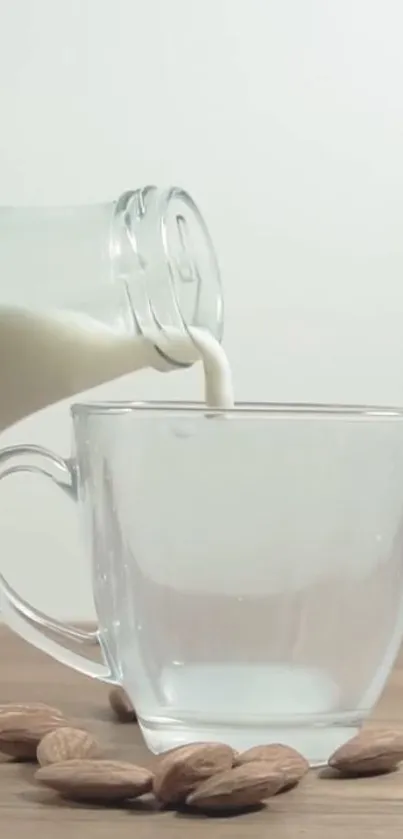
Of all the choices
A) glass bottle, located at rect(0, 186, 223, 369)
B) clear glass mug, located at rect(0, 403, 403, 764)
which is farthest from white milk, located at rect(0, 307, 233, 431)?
clear glass mug, located at rect(0, 403, 403, 764)

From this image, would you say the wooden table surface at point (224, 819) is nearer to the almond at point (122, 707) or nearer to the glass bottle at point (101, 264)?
the almond at point (122, 707)

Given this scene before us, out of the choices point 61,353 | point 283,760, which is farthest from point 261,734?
point 61,353

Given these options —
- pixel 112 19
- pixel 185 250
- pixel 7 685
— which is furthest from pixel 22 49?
pixel 7 685

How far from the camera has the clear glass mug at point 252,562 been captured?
0.36 meters

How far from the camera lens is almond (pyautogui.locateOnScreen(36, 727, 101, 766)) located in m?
0.36

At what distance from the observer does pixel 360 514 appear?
368 millimetres

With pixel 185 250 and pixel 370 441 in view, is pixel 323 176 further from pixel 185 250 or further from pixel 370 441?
pixel 370 441

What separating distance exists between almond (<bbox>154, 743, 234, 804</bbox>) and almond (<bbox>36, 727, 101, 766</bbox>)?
0.13ft

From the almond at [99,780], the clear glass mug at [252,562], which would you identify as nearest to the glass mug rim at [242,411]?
the clear glass mug at [252,562]

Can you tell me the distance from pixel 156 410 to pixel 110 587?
2.3 inches

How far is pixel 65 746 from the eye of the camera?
367 millimetres

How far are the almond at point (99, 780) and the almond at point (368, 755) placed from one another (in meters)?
0.06

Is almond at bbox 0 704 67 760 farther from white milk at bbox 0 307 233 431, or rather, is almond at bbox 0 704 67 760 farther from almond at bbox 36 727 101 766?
white milk at bbox 0 307 233 431

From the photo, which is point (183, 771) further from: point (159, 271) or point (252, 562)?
point (159, 271)
